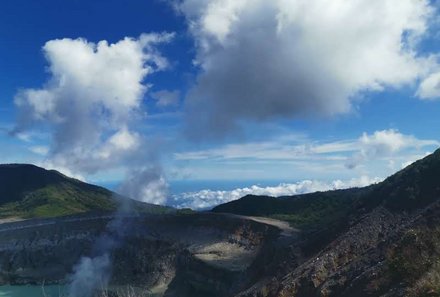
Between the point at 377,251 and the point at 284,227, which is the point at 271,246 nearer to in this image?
the point at 284,227

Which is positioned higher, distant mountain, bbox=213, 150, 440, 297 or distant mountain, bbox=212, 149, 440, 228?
distant mountain, bbox=212, 149, 440, 228

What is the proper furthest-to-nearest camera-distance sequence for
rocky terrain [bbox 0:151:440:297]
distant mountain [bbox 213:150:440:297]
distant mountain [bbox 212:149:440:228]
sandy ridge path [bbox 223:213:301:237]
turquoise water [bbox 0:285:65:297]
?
turquoise water [bbox 0:285:65:297]
sandy ridge path [bbox 223:213:301:237]
distant mountain [bbox 212:149:440:228]
rocky terrain [bbox 0:151:440:297]
distant mountain [bbox 213:150:440:297]

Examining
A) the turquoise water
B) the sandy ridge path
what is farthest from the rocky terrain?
the turquoise water

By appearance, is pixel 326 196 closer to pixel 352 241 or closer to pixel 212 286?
pixel 212 286

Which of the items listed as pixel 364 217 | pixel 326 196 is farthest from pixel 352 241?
pixel 326 196

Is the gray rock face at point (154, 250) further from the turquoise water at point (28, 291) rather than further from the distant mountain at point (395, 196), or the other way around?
the distant mountain at point (395, 196)

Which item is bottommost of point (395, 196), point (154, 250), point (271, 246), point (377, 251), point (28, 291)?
point (28, 291)

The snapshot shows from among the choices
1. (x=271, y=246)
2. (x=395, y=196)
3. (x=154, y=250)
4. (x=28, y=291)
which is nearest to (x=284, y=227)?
(x=271, y=246)

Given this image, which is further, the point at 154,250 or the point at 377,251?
the point at 154,250

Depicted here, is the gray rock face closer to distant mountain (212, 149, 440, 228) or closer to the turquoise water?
the turquoise water
